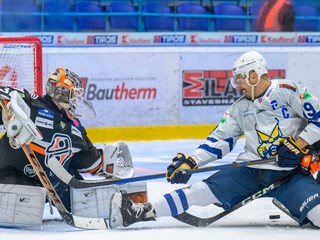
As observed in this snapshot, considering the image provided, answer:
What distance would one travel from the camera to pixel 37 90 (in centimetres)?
675

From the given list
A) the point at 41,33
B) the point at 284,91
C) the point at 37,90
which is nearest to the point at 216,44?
the point at 41,33

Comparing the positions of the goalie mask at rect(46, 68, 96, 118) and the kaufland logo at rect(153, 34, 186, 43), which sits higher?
the goalie mask at rect(46, 68, 96, 118)

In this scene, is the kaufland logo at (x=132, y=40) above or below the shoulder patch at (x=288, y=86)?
below

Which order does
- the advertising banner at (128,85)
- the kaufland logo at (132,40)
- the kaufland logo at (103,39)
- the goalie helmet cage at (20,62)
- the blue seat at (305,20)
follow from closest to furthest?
the goalie helmet cage at (20,62), the advertising banner at (128,85), the kaufland logo at (103,39), the kaufland logo at (132,40), the blue seat at (305,20)

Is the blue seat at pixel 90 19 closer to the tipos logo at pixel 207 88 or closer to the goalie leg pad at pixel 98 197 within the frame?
the tipos logo at pixel 207 88

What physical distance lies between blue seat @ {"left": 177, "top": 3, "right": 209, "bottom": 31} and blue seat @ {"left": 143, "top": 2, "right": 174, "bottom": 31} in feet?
0.39

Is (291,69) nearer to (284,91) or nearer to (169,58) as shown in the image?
(169,58)

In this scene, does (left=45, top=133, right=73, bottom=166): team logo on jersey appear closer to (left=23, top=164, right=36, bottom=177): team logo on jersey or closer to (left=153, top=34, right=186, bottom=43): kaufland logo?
(left=23, top=164, right=36, bottom=177): team logo on jersey

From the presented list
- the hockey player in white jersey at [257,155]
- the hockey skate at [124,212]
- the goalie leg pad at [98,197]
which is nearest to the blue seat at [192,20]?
the goalie leg pad at [98,197]

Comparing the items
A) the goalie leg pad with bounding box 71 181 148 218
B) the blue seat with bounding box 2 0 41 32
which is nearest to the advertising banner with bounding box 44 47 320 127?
the blue seat with bounding box 2 0 41 32

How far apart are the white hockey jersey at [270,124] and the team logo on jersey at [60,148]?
618 mm

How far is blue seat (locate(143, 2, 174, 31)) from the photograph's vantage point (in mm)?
10023

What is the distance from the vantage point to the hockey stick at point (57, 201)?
4883 millimetres

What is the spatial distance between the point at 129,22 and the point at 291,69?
63.9 inches
